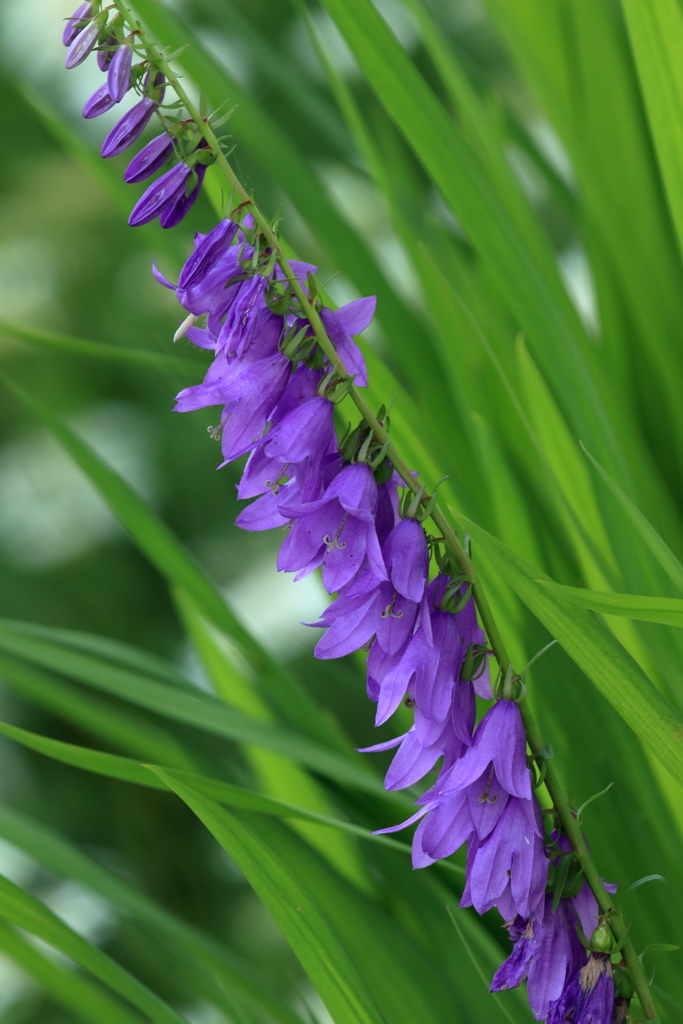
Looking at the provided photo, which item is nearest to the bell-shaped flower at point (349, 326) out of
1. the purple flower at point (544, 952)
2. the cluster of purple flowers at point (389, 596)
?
the cluster of purple flowers at point (389, 596)

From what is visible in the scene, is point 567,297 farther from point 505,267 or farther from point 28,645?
point 28,645

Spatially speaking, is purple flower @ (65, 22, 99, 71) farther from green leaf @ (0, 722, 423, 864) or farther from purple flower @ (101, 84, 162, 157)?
green leaf @ (0, 722, 423, 864)

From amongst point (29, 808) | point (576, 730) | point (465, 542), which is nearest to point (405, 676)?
point (465, 542)

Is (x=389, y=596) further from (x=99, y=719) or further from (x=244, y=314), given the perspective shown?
(x=99, y=719)

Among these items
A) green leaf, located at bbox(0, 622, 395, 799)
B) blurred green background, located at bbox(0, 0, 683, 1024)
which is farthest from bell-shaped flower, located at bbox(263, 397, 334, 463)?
blurred green background, located at bbox(0, 0, 683, 1024)

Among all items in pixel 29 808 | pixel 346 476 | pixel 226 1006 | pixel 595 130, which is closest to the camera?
pixel 346 476

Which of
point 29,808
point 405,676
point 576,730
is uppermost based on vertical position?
point 405,676

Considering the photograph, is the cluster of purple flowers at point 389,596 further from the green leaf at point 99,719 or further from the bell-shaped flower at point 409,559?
the green leaf at point 99,719
